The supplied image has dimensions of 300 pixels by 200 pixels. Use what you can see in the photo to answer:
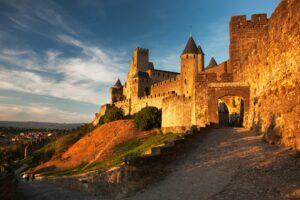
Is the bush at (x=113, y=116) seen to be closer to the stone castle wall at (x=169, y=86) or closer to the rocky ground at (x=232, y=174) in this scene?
the stone castle wall at (x=169, y=86)

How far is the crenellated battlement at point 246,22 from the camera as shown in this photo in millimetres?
21484

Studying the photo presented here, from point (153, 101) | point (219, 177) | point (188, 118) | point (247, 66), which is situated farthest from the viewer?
point (153, 101)

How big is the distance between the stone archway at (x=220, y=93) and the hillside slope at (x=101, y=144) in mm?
14305

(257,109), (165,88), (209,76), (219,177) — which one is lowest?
(219,177)

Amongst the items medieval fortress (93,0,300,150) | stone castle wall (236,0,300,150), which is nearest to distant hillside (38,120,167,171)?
medieval fortress (93,0,300,150)

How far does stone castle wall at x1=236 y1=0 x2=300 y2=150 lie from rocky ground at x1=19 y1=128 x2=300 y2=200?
788 millimetres

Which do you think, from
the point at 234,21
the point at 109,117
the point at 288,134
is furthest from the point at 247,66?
the point at 109,117

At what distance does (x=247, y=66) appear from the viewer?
17.6m

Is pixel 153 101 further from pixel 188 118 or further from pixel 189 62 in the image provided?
pixel 188 118

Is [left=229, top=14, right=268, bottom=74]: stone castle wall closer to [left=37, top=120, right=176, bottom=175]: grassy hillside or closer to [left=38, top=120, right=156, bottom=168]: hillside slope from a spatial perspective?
[left=37, top=120, right=176, bottom=175]: grassy hillside

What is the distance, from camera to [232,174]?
866cm

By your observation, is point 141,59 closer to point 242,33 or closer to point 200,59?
point 200,59

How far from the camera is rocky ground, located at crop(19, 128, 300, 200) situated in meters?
7.25

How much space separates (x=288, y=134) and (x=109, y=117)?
45652 millimetres
